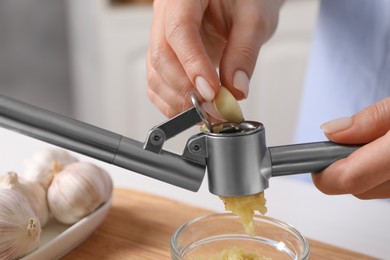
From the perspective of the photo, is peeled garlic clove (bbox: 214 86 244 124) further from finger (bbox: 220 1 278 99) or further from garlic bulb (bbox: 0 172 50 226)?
garlic bulb (bbox: 0 172 50 226)

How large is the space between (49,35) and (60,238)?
1948mm

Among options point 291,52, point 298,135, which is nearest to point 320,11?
point 298,135

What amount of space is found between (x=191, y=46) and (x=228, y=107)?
10 centimetres

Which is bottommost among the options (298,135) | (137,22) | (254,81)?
(254,81)

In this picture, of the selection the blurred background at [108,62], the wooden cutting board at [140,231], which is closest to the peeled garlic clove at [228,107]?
the wooden cutting board at [140,231]

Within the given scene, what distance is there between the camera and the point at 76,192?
0.88 m

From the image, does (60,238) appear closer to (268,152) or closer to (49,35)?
(268,152)

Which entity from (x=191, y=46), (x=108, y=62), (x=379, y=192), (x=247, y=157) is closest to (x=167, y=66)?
(x=191, y=46)

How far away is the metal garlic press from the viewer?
66cm

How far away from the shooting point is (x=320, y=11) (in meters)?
1.18

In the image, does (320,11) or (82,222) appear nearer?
(82,222)

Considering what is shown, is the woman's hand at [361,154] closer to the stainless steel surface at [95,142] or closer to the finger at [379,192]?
the finger at [379,192]

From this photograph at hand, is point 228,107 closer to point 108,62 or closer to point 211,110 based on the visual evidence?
point 211,110

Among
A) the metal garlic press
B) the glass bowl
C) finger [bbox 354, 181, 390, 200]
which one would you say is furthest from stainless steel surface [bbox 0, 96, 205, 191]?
finger [bbox 354, 181, 390, 200]
